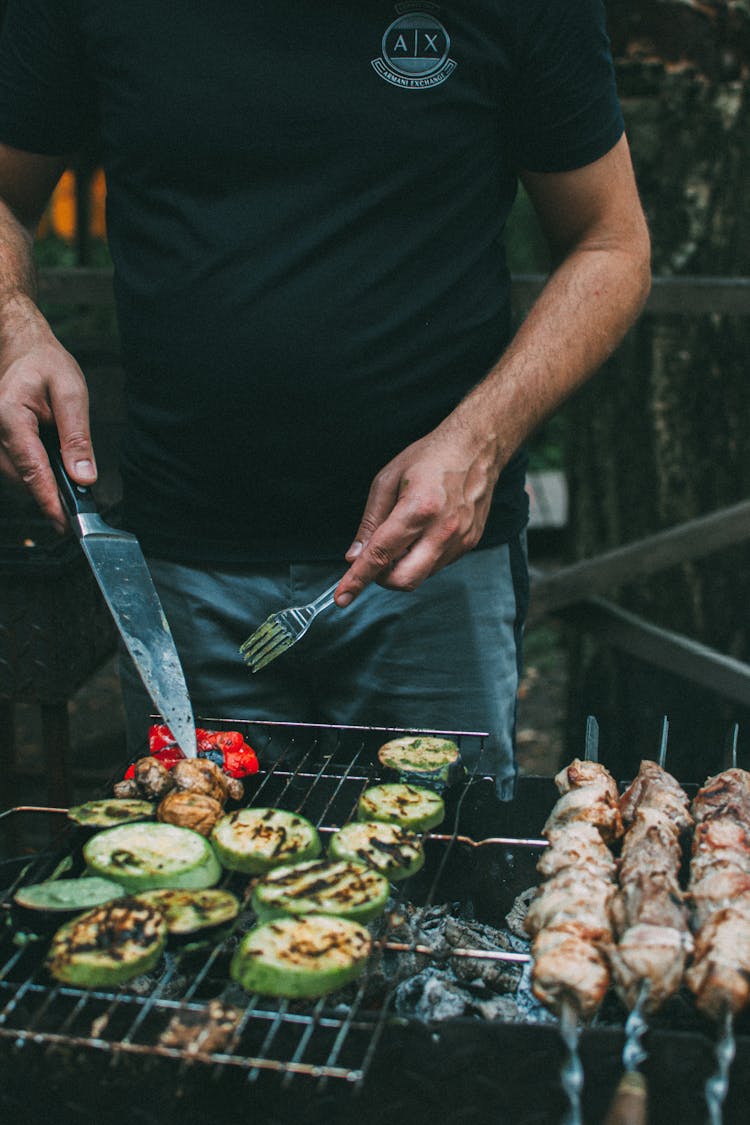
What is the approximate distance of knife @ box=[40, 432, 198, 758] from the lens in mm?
2062

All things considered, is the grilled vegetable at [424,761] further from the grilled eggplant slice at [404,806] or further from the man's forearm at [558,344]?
the man's forearm at [558,344]

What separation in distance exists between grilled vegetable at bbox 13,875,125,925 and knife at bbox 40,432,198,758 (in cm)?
38

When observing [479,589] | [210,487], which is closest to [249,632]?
[210,487]

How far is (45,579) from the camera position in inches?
120

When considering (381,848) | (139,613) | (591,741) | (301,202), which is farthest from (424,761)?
(301,202)

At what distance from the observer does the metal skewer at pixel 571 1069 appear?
4.49 feet

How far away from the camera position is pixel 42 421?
224cm

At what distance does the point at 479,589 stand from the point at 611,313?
714 mm

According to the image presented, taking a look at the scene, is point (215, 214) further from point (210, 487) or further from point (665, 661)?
point (665, 661)

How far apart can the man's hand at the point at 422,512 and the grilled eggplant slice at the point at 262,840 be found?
406 millimetres

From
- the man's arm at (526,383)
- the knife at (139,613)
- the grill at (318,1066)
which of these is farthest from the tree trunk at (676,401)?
the grill at (318,1066)

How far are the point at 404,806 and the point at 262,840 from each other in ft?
0.93

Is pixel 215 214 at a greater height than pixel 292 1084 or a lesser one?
greater

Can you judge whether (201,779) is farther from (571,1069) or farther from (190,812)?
(571,1069)
